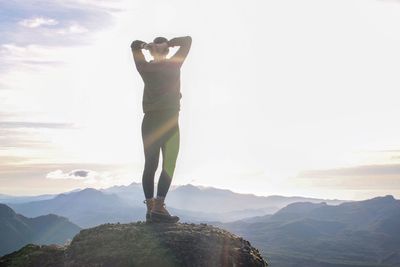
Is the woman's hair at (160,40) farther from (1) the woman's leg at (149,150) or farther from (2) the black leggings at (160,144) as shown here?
(1) the woman's leg at (149,150)

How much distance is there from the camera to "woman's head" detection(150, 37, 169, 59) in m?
11.5

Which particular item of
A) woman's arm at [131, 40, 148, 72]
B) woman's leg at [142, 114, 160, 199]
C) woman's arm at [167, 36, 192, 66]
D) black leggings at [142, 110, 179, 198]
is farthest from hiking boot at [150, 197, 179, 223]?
woman's arm at [167, 36, 192, 66]

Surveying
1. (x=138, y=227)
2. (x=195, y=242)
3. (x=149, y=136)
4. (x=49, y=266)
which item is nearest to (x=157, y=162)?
(x=149, y=136)

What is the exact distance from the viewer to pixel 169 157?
12.0 meters

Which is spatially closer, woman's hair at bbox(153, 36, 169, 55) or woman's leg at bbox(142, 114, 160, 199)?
woman's hair at bbox(153, 36, 169, 55)

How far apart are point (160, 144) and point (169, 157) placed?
0.43m

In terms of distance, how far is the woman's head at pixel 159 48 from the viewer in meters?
11.5

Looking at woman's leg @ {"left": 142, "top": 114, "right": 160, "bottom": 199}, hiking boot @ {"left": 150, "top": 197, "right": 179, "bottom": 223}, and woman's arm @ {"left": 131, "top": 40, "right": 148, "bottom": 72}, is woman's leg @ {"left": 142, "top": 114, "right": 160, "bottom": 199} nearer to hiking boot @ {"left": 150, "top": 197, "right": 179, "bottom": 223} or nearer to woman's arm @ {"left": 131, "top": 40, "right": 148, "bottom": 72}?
hiking boot @ {"left": 150, "top": 197, "right": 179, "bottom": 223}

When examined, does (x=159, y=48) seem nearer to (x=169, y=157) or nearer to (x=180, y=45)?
(x=180, y=45)

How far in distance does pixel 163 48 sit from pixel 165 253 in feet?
16.1

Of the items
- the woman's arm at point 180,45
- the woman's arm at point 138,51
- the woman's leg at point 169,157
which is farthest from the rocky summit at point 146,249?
the woman's arm at point 180,45

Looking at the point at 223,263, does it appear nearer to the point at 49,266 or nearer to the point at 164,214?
the point at 164,214

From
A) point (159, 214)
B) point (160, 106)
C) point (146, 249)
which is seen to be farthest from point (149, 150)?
point (146, 249)

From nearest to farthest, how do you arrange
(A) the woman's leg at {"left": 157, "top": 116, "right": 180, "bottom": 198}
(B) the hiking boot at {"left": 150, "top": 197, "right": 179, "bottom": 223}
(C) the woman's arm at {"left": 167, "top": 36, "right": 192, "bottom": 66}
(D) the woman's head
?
1. (D) the woman's head
2. (C) the woman's arm at {"left": 167, "top": 36, "right": 192, "bottom": 66}
3. (B) the hiking boot at {"left": 150, "top": 197, "right": 179, "bottom": 223}
4. (A) the woman's leg at {"left": 157, "top": 116, "right": 180, "bottom": 198}
